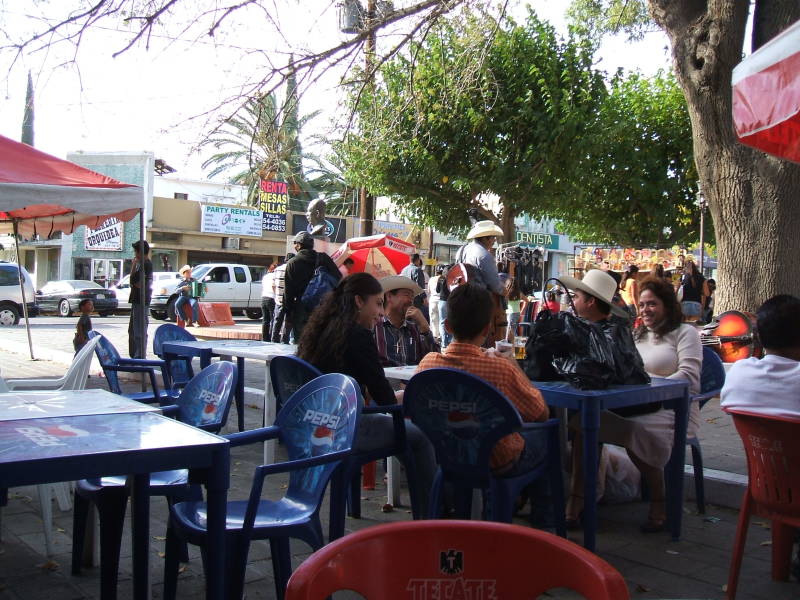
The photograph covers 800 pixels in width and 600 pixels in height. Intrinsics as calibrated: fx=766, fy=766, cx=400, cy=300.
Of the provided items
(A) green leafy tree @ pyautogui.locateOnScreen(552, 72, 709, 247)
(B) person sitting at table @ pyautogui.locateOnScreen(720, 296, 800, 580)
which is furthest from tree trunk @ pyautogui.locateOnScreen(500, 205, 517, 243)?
(B) person sitting at table @ pyautogui.locateOnScreen(720, 296, 800, 580)

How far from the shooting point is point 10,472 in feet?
6.39

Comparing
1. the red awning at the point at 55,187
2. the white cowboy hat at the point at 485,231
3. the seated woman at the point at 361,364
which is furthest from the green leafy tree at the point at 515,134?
the seated woman at the point at 361,364

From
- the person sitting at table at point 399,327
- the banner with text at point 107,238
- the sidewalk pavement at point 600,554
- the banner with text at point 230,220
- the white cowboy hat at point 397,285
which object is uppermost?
the banner with text at point 230,220

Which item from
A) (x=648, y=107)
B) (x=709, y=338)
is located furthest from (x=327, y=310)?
(x=648, y=107)

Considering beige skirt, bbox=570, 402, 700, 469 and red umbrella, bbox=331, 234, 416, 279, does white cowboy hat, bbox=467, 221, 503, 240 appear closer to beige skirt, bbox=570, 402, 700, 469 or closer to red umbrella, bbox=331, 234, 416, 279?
red umbrella, bbox=331, 234, 416, 279

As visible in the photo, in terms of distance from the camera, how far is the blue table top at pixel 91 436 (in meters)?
2.10

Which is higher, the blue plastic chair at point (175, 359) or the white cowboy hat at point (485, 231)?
the white cowboy hat at point (485, 231)

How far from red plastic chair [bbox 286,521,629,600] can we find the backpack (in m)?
5.74

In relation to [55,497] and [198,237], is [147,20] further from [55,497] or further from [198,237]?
[198,237]

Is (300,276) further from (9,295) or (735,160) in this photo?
(9,295)

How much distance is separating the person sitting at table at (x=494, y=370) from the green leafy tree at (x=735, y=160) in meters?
4.83

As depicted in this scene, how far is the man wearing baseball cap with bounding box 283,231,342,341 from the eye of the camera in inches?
299

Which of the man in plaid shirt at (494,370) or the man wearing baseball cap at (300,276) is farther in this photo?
the man wearing baseball cap at (300,276)

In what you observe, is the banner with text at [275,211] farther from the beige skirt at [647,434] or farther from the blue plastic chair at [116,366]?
the beige skirt at [647,434]
